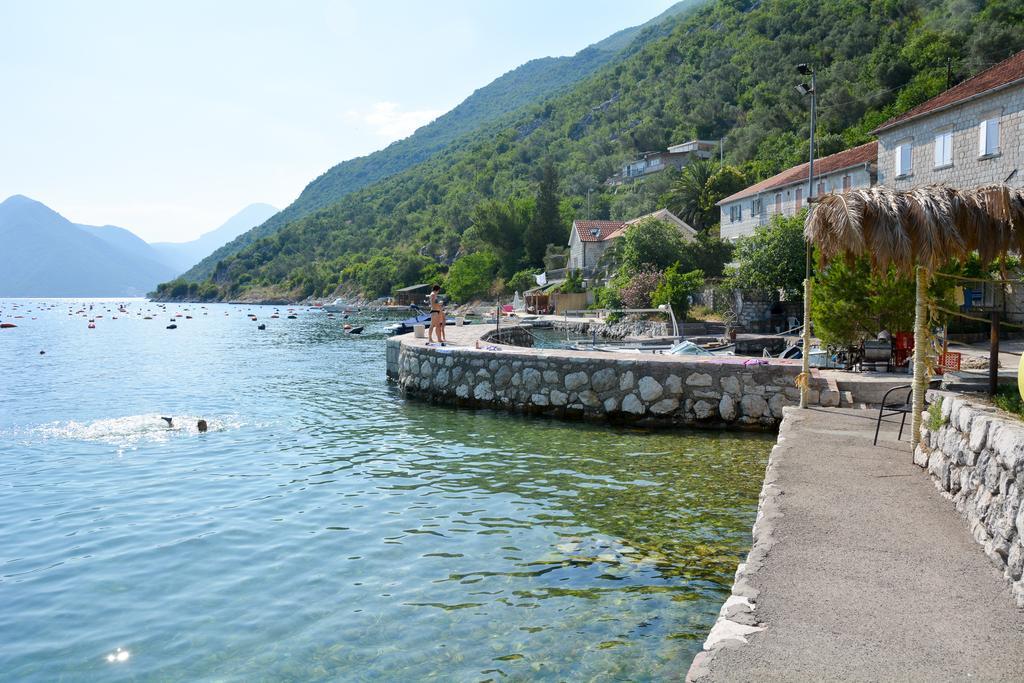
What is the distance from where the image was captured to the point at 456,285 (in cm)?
9694

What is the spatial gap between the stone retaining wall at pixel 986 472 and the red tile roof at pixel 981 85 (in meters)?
23.8

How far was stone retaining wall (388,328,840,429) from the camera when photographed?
1457 centimetres

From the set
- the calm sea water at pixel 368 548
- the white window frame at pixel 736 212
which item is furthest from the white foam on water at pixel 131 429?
the white window frame at pixel 736 212

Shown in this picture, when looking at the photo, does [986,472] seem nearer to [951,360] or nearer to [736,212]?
[951,360]

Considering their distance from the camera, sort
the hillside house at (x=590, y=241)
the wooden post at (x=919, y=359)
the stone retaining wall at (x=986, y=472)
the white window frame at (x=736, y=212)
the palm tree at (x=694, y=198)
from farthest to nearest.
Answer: the hillside house at (x=590, y=241) < the palm tree at (x=694, y=198) < the white window frame at (x=736, y=212) < the wooden post at (x=919, y=359) < the stone retaining wall at (x=986, y=472)

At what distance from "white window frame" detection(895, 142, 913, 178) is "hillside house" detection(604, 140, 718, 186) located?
258 ft

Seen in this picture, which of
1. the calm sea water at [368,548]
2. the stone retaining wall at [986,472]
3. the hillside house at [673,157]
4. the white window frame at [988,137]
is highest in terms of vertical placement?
the hillside house at [673,157]

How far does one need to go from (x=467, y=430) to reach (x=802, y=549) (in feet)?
34.2

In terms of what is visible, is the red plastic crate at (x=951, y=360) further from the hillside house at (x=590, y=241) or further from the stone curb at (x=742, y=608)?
the hillside house at (x=590, y=241)

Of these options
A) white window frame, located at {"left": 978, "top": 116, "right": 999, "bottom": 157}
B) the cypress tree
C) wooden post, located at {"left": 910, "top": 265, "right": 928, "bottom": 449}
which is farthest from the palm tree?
wooden post, located at {"left": 910, "top": 265, "right": 928, "bottom": 449}

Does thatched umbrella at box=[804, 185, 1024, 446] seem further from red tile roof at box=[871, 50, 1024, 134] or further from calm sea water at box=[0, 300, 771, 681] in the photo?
red tile roof at box=[871, 50, 1024, 134]

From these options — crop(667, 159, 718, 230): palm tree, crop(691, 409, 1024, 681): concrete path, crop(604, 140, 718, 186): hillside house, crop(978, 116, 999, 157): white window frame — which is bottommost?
crop(691, 409, 1024, 681): concrete path

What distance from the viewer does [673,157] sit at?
115 metres

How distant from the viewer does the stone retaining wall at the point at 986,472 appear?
16.6 ft
